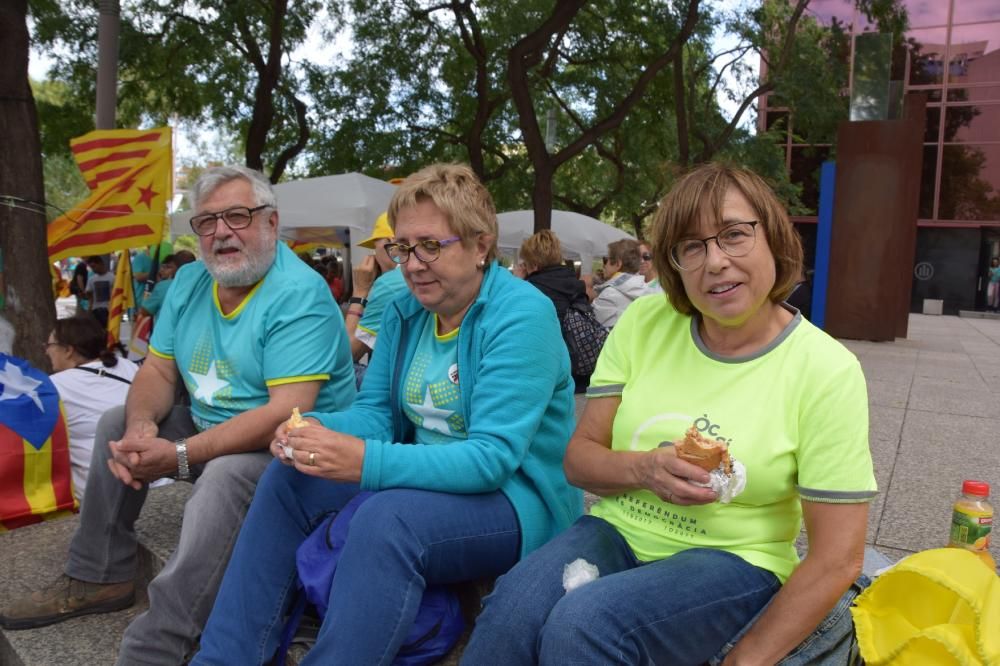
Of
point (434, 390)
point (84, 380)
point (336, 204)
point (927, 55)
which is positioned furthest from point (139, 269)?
point (927, 55)

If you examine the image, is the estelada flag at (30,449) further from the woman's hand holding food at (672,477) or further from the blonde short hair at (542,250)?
the blonde short hair at (542,250)

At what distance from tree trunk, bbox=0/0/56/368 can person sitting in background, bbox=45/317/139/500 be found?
2.01 m

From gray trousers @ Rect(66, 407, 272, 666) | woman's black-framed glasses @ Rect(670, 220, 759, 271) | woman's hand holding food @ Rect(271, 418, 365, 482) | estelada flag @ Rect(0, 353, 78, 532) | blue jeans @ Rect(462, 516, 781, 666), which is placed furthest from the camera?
estelada flag @ Rect(0, 353, 78, 532)

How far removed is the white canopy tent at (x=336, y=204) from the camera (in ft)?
32.7

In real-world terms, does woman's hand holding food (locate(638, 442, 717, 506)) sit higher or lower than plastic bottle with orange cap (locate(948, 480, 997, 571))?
higher

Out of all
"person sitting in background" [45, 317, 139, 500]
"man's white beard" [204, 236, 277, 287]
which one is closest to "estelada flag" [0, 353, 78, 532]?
"person sitting in background" [45, 317, 139, 500]

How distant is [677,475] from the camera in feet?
5.63

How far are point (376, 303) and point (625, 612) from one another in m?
2.96

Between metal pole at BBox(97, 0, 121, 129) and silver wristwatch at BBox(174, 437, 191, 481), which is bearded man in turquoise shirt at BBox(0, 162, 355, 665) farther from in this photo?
metal pole at BBox(97, 0, 121, 129)

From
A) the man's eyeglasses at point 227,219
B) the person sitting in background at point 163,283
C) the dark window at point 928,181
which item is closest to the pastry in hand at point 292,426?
the man's eyeglasses at point 227,219

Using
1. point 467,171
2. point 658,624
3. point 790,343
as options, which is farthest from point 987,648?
point 467,171

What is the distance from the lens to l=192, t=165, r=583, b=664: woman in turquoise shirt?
1.92 metres

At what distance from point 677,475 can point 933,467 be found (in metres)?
3.31

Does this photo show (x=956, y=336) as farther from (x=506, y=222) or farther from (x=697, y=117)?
(x=506, y=222)
